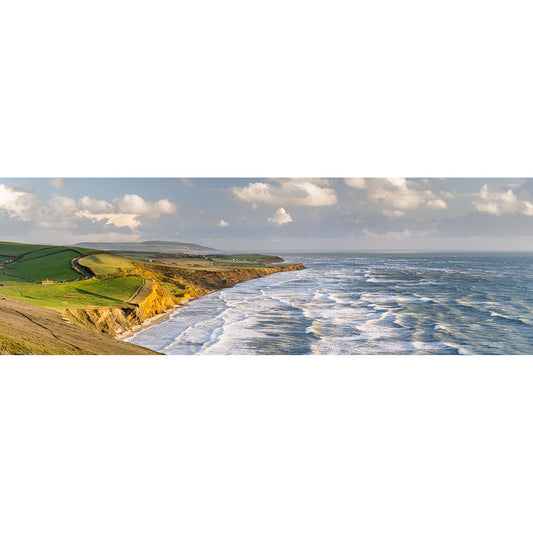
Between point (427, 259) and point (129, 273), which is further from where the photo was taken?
point (427, 259)

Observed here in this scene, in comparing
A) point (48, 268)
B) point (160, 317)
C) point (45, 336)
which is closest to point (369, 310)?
point (160, 317)

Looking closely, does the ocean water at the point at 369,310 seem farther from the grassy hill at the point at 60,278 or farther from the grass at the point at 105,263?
the grass at the point at 105,263

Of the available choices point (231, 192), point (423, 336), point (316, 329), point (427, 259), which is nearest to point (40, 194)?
point (231, 192)

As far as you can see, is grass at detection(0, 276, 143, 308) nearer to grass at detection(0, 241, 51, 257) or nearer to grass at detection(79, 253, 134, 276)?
grass at detection(79, 253, 134, 276)

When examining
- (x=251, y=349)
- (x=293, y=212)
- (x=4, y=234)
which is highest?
(x=293, y=212)

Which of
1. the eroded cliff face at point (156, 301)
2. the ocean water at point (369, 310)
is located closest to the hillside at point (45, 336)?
the eroded cliff face at point (156, 301)

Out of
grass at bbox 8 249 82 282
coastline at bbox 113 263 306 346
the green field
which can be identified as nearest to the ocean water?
coastline at bbox 113 263 306 346

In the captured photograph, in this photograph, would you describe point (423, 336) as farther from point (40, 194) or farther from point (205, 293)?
point (40, 194)

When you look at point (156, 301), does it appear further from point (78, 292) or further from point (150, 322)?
point (78, 292)
